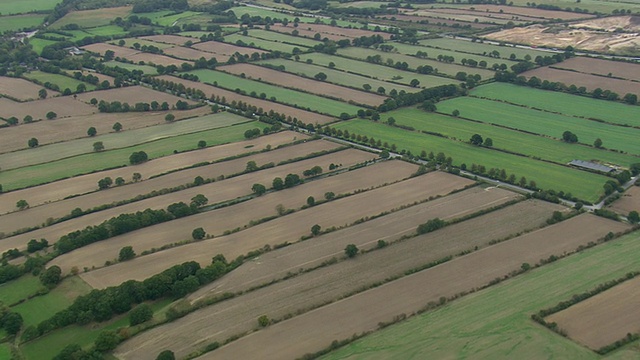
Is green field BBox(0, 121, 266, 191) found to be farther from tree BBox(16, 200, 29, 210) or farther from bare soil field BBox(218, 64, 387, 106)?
bare soil field BBox(218, 64, 387, 106)

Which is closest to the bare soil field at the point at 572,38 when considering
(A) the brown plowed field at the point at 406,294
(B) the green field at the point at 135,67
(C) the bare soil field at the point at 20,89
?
(B) the green field at the point at 135,67

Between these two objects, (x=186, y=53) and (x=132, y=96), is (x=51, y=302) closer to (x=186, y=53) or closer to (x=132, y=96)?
(x=132, y=96)

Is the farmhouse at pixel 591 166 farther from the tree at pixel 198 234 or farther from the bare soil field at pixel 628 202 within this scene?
the tree at pixel 198 234

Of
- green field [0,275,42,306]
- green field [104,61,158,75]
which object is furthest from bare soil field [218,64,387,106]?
green field [0,275,42,306]

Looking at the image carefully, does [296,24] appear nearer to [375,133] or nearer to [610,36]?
[610,36]

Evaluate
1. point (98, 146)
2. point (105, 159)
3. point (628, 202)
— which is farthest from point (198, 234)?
point (628, 202)

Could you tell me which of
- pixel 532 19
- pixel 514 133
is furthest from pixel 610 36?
pixel 514 133
